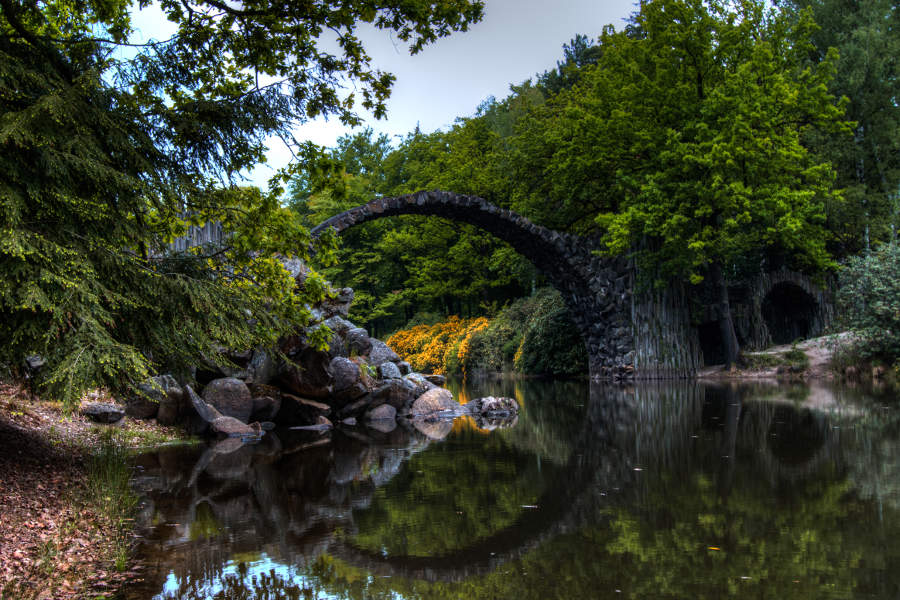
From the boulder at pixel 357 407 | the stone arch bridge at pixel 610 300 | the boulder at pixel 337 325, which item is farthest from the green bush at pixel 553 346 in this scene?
the boulder at pixel 357 407

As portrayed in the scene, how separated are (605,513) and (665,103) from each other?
1546 centimetres

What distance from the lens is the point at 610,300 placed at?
1980cm

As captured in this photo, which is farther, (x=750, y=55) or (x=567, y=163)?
(x=567, y=163)

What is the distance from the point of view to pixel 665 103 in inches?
690

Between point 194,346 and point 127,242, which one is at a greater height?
point 127,242

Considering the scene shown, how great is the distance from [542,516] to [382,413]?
334 inches

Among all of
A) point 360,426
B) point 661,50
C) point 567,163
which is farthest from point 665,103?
point 360,426

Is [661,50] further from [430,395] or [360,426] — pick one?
[360,426]

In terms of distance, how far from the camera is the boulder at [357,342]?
1381 cm

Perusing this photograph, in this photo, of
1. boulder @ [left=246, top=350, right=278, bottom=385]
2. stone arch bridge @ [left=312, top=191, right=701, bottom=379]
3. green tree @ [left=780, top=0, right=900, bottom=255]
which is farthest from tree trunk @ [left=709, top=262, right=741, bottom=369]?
boulder @ [left=246, top=350, right=278, bottom=385]

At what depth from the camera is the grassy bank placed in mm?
3209

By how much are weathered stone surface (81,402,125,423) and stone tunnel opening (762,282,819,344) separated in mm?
19541

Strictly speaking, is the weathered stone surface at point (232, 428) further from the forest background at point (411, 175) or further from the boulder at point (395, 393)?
the boulder at point (395, 393)

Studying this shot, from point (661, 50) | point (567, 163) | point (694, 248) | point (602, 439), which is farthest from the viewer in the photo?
point (567, 163)
